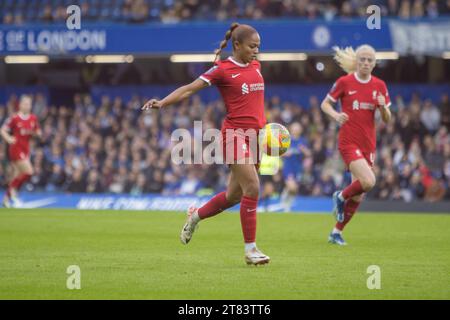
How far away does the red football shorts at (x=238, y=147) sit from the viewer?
411 inches

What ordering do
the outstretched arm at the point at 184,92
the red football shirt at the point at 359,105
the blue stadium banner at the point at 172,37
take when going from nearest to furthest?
the outstretched arm at the point at 184,92, the red football shirt at the point at 359,105, the blue stadium banner at the point at 172,37

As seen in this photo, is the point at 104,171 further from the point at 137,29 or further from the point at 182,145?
the point at 137,29

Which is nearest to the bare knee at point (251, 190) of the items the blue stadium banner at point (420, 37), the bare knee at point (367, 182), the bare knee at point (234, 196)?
the bare knee at point (234, 196)

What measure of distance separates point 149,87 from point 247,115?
73.3ft

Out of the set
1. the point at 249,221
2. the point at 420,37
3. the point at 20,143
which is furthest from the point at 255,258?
the point at 420,37

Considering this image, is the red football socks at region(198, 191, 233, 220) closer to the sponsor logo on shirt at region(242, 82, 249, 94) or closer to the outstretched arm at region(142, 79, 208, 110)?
the sponsor logo on shirt at region(242, 82, 249, 94)

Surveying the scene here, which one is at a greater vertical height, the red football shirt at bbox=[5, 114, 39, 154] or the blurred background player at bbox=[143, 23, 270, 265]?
the blurred background player at bbox=[143, 23, 270, 265]

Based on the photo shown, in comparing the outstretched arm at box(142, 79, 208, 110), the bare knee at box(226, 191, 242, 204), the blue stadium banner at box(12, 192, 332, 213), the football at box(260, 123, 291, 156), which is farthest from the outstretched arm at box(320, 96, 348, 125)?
the blue stadium banner at box(12, 192, 332, 213)

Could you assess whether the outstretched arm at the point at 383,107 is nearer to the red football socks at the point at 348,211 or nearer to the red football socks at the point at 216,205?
the red football socks at the point at 348,211

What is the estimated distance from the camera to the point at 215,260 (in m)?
11.1

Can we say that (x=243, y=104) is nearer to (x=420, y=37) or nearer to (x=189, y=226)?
(x=189, y=226)

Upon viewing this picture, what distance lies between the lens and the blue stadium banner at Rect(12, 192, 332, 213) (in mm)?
24828

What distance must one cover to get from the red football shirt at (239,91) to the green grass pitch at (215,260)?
1.63 metres

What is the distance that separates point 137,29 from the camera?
2944cm
